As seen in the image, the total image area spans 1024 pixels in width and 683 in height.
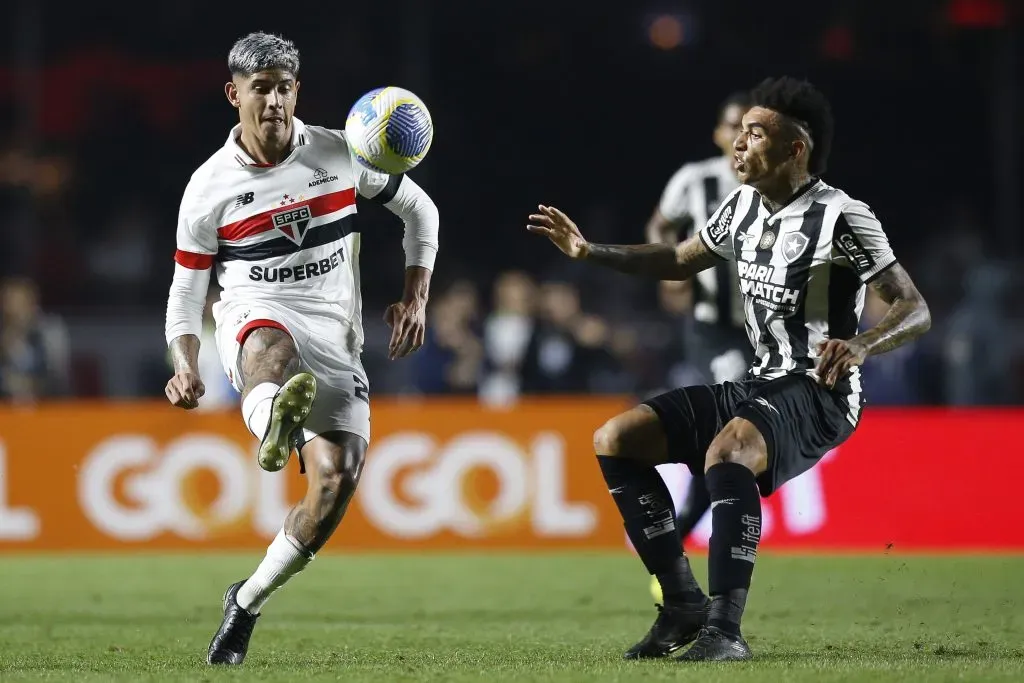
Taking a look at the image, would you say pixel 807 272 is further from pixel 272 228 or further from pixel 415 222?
pixel 272 228

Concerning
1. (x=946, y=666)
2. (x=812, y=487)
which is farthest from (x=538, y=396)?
(x=946, y=666)

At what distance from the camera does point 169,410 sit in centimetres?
1209

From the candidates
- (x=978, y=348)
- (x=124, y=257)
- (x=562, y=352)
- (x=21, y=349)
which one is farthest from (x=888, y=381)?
(x=124, y=257)

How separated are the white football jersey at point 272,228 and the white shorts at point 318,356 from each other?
0.17 feet

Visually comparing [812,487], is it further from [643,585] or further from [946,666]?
[946,666]

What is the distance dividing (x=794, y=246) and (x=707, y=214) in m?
2.56

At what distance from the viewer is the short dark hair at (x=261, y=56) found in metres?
5.97

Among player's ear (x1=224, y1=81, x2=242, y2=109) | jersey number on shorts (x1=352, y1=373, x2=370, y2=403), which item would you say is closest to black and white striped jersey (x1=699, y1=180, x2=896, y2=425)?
jersey number on shorts (x1=352, y1=373, x2=370, y2=403)

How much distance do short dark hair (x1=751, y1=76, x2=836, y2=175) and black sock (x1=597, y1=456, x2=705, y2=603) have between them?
1.35 m

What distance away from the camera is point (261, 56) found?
5.97 meters

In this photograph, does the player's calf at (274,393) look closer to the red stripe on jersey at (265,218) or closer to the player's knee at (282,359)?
the player's knee at (282,359)

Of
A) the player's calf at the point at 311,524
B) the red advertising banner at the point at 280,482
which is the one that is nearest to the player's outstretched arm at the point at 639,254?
the player's calf at the point at 311,524

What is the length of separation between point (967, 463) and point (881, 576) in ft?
7.15

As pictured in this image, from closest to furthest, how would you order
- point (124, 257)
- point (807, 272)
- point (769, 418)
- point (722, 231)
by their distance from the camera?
point (769, 418), point (807, 272), point (722, 231), point (124, 257)
